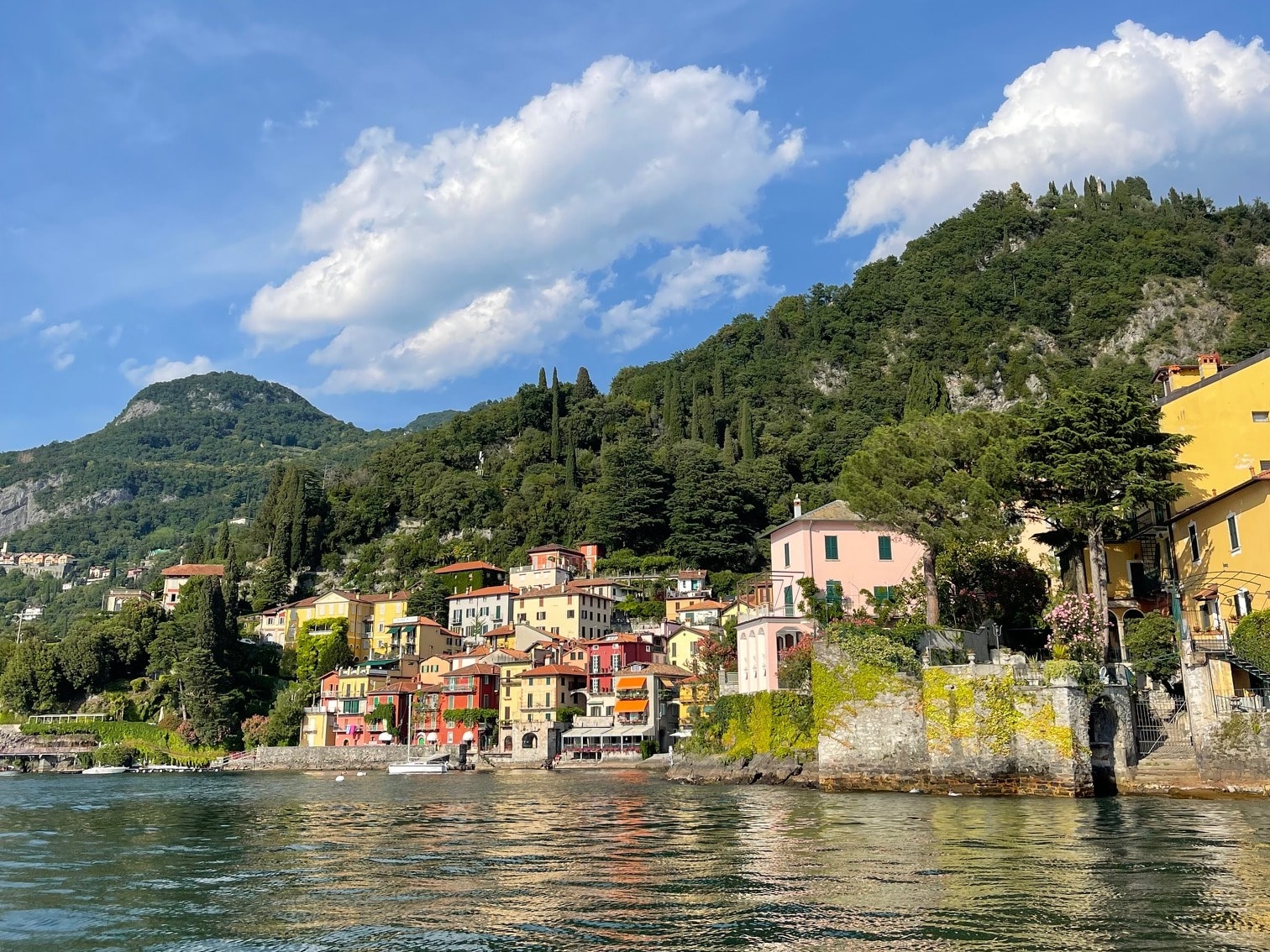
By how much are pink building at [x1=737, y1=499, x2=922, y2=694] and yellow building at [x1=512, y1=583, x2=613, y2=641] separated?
136 feet

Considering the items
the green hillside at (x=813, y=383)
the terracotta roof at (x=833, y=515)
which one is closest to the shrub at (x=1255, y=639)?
the terracotta roof at (x=833, y=515)

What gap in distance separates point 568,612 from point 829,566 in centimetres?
4490

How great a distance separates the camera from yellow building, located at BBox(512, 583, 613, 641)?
3364 inches

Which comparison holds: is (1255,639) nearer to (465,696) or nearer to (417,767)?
(417,767)

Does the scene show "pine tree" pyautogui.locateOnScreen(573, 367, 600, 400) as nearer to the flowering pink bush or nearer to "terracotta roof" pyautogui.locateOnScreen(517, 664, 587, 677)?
"terracotta roof" pyautogui.locateOnScreen(517, 664, 587, 677)

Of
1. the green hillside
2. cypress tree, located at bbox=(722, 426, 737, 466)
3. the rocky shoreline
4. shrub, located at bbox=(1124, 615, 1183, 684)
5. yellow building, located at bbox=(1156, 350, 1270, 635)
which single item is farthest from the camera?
cypress tree, located at bbox=(722, 426, 737, 466)

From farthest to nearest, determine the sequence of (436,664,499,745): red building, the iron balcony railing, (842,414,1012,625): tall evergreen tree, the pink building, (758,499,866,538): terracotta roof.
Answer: (436,664,499,745): red building, (758,499,866,538): terracotta roof, the pink building, (842,414,1012,625): tall evergreen tree, the iron balcony railing

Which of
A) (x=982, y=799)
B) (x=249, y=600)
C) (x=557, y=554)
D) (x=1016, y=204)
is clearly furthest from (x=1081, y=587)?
(x=1016, y=204)

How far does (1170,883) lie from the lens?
46.1ft

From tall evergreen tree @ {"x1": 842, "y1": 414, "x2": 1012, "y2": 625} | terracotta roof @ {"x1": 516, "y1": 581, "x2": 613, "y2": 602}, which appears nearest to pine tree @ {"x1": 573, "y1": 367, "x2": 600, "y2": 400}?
terracotta roof @ {"x1": 516, "y1": 581, "x2": 613, "y2": 602}

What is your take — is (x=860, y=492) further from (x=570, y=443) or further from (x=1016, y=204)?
(x=1016, y=204)

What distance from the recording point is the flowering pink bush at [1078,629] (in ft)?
96.9

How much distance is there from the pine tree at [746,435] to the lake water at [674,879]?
80541 mm

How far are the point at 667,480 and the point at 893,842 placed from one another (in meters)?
82.0
